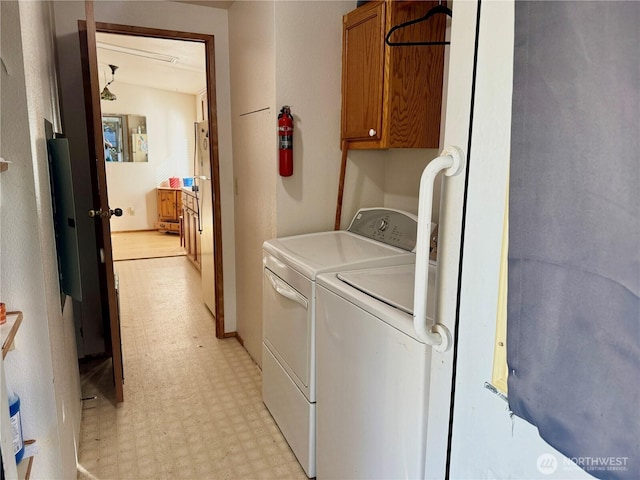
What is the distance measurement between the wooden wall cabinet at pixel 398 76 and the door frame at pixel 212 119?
47.0 inches

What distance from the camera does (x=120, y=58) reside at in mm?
5359

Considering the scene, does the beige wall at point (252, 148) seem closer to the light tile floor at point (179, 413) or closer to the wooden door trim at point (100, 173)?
the light tile floor at point (179, 413)

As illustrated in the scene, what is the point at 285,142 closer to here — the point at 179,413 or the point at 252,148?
the point at 252,148

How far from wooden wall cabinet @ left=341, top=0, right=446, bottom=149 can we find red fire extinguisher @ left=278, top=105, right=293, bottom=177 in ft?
1.26

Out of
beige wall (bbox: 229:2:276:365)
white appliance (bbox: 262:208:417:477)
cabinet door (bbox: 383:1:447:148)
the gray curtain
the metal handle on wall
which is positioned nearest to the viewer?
the gray curtain

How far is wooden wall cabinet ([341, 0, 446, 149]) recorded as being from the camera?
2.02 m

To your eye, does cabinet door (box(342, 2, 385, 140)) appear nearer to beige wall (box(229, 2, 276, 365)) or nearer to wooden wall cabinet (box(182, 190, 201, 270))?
beige wall (box(229, 2, 276, 365))

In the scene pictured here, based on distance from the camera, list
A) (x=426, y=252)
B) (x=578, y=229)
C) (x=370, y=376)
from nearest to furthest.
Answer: (x=578, y=229), (x=426, y=252), (x=370, y=376)

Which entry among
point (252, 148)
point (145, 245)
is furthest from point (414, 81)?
point (145, 245)

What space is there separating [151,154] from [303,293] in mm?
6673

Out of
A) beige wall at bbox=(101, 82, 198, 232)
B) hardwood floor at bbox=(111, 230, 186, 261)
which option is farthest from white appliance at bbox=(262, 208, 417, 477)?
beige wall at bbox=(101, 82, 198, 232)

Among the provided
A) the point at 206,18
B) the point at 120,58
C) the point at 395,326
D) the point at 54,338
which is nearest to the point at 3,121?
the point at 54,338

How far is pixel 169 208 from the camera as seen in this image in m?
7.40

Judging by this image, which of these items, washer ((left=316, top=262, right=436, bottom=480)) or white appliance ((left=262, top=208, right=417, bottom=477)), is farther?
white appliance ((left=262, top=208, right=417, bottom=477))
